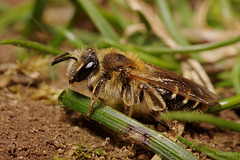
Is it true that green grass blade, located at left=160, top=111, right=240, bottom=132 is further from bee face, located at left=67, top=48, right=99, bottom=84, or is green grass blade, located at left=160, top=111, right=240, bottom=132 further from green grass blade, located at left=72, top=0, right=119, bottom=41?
green grass blade, located at left=72, top=0, right=119, bottom=41

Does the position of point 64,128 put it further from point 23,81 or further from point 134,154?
point 23,81

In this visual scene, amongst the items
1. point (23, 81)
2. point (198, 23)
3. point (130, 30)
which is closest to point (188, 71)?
point (130, 30)

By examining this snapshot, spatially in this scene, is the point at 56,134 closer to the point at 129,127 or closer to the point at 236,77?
the point at 129,127

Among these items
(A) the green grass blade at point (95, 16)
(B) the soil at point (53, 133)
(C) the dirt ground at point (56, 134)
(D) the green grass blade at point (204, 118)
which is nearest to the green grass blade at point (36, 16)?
(A) the green grass blade at point (95, 16)

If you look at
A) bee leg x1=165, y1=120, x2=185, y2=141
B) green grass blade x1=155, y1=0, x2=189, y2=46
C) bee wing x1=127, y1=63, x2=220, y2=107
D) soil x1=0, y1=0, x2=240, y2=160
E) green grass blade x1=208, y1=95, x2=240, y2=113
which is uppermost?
green grass blade x1=155, y1=0, x2=189, y2=46

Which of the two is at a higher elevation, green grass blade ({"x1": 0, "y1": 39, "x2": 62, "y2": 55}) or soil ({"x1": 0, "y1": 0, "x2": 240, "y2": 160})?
green grass blade ({"x1": 0, "y1": 39, "x2": 62, "y2": 55})

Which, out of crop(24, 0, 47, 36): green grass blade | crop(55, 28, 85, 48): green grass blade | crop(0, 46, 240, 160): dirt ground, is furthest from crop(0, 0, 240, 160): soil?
crop(24, 0, 47, 36): green grass blade

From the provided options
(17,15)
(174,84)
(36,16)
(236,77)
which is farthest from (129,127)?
(17,15)
